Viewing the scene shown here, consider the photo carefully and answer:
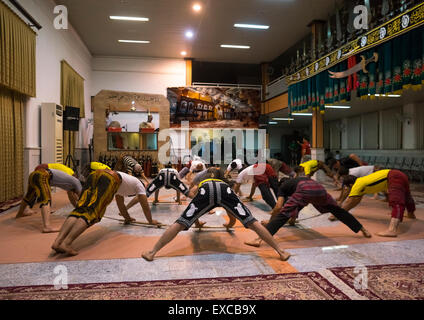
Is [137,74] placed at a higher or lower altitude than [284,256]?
higher

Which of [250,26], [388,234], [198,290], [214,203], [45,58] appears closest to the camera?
[198,290]

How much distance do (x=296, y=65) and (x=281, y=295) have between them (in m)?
8.96

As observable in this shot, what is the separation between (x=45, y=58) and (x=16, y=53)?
1633 millimetres

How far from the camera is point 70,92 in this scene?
8.52 metres

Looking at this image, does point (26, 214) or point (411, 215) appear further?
point (26, 214)

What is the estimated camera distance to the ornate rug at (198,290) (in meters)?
1.95

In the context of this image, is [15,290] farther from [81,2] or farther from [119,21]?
[119,21]

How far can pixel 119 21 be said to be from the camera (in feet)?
28.2

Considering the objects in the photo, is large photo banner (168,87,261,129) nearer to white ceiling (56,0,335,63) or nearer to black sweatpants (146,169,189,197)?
white ceiling (56,0,335,63)

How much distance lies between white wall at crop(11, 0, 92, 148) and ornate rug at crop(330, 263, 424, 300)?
639cm

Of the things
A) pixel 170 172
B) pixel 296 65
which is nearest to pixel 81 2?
pixel 170 172

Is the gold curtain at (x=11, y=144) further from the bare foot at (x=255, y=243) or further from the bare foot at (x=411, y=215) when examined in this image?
the bare foot at (x=411, y=215)

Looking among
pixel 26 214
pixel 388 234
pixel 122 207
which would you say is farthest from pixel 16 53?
pixel 388 234

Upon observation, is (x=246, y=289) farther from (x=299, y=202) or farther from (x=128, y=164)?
(x=128, y=164)
